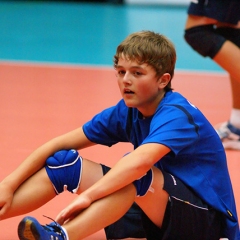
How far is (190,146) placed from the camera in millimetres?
1994

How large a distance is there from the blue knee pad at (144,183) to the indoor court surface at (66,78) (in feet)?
1.50

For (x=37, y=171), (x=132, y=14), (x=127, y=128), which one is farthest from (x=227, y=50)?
(x=132, y=14)

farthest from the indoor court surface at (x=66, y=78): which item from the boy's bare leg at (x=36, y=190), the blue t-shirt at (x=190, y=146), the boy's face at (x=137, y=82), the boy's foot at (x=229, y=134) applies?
the boy's face at (x=137, y=82)

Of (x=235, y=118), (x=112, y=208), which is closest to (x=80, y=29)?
(x=235, y=118)

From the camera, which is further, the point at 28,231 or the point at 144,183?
the point at 144,183

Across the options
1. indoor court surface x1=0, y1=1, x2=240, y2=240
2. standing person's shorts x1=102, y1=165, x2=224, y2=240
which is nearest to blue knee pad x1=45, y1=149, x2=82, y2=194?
standing person's shorts x1=102, y1=165, x2=224, y2=240

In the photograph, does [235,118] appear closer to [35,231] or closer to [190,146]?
[190,146]

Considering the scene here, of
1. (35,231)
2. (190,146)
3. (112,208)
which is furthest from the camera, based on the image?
(190,146)

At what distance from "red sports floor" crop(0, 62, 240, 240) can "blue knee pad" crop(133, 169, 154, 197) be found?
0.47 m

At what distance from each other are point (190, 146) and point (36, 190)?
0.52 metres

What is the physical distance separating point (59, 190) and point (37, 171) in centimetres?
10

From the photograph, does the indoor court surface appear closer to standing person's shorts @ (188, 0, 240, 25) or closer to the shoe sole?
the shoe sole

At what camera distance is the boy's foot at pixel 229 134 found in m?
3.53

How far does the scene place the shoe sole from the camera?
67.7 inches
